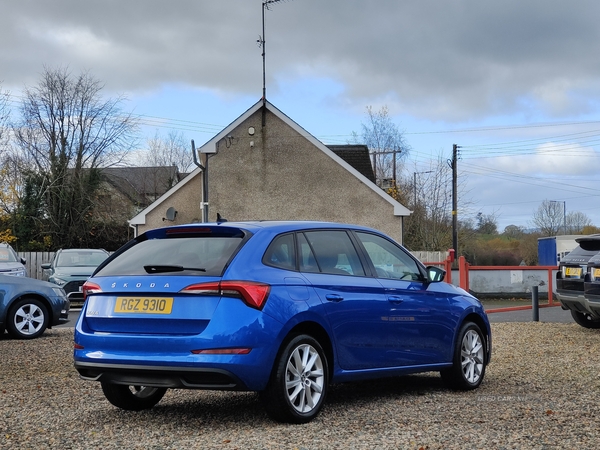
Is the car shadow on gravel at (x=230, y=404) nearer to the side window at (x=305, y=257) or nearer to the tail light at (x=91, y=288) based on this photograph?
the tail light at (x=91, y=288)

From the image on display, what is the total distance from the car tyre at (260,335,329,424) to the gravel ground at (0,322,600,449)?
12 centimetres

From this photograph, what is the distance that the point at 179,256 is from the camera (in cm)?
682

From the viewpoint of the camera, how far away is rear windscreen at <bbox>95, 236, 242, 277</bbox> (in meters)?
6.61

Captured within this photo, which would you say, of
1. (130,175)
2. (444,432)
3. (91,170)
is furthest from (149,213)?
(130,175)

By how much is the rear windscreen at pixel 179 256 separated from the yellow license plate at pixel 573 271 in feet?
31.2

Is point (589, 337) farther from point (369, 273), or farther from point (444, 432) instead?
point (444, 432)

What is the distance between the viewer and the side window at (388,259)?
26.1 ft

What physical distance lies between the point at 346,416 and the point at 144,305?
1.88m

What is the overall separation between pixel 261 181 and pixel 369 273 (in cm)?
2476

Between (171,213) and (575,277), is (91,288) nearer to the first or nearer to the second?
(575,277)

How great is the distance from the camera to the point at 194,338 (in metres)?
6.36

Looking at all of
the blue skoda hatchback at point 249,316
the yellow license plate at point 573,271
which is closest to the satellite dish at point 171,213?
the yellow license plate at point 573,271

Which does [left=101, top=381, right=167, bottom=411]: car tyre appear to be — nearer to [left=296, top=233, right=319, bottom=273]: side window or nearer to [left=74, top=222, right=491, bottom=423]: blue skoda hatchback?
[left=74, top=222, right=491, bottom=423]: blue skoda hatchback

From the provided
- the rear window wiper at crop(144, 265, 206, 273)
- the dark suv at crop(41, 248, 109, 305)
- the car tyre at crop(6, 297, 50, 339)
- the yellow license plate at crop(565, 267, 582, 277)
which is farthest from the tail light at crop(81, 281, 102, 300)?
the dark suv at crop(41, 248, 109, 305)
